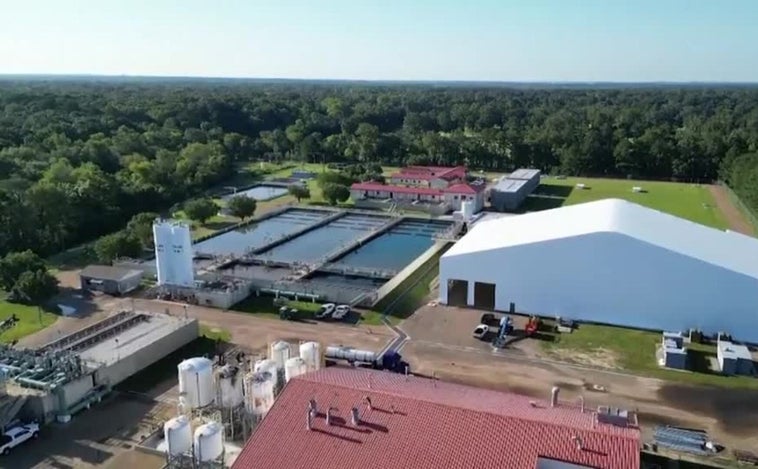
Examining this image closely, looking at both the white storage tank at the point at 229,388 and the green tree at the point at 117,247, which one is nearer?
the white storage tank at the point at 229,388

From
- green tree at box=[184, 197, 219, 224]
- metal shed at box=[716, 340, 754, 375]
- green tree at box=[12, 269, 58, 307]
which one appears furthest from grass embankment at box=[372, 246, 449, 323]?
green tree at box=[184, 197, 219, 224]

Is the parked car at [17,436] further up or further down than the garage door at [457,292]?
further down

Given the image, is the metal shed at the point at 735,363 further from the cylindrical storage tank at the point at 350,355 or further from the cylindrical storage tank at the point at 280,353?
the cylindrical storage tank at the point at 280,353

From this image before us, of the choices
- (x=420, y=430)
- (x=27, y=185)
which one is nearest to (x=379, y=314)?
(x=420, y=430)

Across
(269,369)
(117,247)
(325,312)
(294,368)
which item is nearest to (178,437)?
(269,369)

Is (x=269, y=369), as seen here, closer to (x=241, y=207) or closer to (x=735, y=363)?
(x=735, y=363)

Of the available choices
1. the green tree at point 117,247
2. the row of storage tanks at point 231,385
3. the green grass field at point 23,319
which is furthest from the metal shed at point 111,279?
the row of storage tanks at point 231,385

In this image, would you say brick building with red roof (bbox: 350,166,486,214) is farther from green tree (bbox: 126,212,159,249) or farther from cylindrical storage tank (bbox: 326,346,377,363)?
cylindrical storage tank (bbox: 326,346,377,363)
